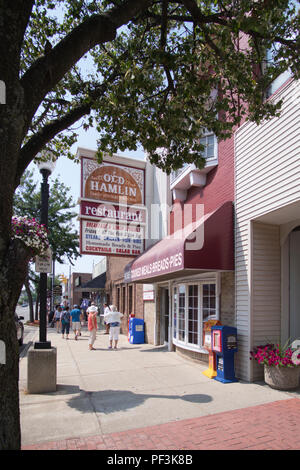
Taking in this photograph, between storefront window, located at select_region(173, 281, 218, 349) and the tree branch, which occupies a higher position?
the tree branch

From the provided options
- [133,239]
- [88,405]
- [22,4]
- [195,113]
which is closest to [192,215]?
A: [133,239]

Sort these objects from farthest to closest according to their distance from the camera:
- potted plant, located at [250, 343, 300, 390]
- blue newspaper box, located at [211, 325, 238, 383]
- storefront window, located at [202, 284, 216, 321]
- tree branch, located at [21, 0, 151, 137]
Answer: storefront window, located at [202, 284, 216, 321] → blue newspaper box, located at [211, 325, 238, 383] → potted plant, located at [250, 343, 300, 390] → tree branch, located at [21, 0, 151, 137]

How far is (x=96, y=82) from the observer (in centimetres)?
716

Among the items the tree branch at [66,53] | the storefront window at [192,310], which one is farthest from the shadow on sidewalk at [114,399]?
the tree branch at [66,53]

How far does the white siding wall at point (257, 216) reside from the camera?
6.55 meters

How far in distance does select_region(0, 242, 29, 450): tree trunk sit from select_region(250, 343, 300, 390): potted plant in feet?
16.7

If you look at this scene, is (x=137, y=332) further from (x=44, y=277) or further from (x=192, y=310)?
(x=44, y=277)

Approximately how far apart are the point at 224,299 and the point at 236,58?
5.10 metres

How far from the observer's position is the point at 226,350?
7262 mm

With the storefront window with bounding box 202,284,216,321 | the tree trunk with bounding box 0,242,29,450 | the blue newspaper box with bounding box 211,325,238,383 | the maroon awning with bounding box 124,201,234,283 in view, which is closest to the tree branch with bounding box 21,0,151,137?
the tree trunk with bounding box 0,242,29,450

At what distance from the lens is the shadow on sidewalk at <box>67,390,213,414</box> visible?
5.67m

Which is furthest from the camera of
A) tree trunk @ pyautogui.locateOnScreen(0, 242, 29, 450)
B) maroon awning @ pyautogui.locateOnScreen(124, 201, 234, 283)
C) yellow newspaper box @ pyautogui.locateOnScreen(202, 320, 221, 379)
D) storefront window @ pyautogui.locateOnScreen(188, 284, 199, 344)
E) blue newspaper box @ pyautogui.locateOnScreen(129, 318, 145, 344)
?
blue newspaper box @ pyautogui.locateOnScreen(129, 318, 145, 344)

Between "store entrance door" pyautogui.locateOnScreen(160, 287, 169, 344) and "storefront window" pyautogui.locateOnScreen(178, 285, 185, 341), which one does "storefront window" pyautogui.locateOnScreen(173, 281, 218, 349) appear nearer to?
"storefront window" pyautogui.locateOnScreen(178, 285, 185, 341)

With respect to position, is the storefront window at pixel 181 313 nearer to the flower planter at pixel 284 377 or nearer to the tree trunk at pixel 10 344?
the flower planter at pixel 284 377
